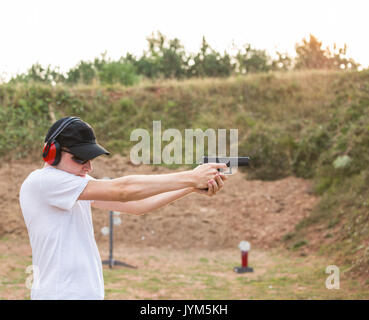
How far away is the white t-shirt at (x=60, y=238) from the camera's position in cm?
245

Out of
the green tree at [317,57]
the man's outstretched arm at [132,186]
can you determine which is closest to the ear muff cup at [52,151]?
the man's outstretched arm at [132,186]

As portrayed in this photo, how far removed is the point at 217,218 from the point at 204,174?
10.8 metres

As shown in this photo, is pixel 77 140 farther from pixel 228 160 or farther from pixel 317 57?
pixel 317 57

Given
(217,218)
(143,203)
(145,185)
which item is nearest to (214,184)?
(145,185)

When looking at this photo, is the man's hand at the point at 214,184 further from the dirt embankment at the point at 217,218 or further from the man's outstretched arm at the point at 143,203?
the dirt embankment at the point at 217,218

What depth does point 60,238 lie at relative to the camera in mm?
2473

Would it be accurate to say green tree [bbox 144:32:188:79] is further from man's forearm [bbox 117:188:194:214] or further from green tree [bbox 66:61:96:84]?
man's forearm [bbox 117:188:194:214]

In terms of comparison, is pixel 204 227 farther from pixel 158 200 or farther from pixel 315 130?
pixel 158 200

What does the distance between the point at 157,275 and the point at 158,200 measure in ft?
21.8

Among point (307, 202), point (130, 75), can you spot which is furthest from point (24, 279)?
point (130, 75)

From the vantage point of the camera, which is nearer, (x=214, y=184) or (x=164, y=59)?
(x=214, y=184)

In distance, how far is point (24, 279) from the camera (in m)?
8.73

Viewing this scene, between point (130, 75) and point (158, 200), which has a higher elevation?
point (130, 75)

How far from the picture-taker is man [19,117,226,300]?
246 centimetres
